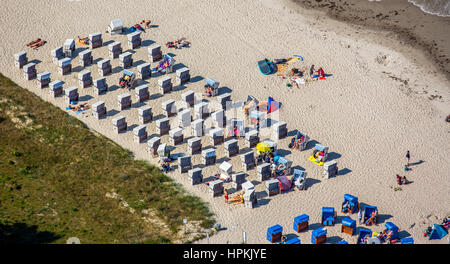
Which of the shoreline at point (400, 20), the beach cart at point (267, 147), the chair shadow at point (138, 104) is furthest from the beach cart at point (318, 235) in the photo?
the shoreline at point (400, 20)

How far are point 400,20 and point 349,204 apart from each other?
91.2 ft

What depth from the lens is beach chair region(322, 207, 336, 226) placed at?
48844 mm

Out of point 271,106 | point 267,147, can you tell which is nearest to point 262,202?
point 267,147

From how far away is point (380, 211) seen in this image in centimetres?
5059

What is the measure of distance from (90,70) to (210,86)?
1064cm

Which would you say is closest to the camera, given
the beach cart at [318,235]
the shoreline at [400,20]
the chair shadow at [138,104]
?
the beach cart at [318,235]

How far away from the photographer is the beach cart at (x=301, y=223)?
158 feet

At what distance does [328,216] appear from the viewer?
161ft

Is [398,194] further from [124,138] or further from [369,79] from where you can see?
[124,138]

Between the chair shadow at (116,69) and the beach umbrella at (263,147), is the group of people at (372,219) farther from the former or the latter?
the chair shadow at (116,69)

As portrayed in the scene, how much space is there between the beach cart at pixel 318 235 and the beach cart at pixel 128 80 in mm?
21912

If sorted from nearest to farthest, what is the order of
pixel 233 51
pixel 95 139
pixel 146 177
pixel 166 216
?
pixel 166 216, pixel 146 177, pixel 95 139, pixel 233 51

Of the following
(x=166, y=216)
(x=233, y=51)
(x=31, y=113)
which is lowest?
(x=166, y=216)

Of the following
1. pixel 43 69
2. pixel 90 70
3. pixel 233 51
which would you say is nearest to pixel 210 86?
pixel 233 51
